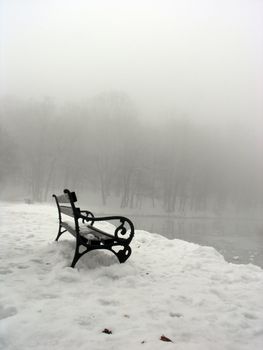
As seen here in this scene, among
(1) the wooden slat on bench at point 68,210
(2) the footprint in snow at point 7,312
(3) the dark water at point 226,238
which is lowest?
(3) the dark water at point 226,238

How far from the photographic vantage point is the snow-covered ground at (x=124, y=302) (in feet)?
7.34

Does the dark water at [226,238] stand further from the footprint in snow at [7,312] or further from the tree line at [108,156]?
the tree line at [108,156]

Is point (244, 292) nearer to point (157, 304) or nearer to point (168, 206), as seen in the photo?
point (157, 304)

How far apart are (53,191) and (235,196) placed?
95.1 ft

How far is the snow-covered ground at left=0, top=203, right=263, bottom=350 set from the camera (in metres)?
2.24

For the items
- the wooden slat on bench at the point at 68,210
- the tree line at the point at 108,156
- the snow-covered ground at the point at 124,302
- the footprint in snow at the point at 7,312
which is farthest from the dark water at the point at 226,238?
the tree line at the point at 108,156

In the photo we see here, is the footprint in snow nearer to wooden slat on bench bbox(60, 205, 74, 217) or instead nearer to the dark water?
wooden slat on bench bbox(60, 205, 74, 217)

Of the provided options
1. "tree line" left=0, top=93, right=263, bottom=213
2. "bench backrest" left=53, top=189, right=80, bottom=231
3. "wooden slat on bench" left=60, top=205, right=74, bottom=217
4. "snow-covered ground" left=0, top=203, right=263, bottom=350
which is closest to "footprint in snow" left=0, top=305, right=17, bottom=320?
"snow-covered ground" left=0, top=203, right=263, bottom=350

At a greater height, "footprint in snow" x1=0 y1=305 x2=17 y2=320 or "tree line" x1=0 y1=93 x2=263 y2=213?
"tree line" x1=0 y1=93 x2=263 y2=213

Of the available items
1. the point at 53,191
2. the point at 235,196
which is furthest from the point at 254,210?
Answer: the point at 53,191

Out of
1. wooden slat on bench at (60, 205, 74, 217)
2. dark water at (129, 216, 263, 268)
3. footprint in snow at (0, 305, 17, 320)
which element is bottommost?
dark water at (129, 216, 263, 268)

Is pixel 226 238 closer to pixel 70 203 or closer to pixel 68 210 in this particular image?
pixel 68 210

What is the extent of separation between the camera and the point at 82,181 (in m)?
42.3

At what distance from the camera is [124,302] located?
2.96m
